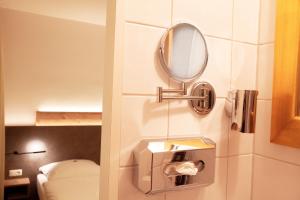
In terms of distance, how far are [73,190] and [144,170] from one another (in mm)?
1864

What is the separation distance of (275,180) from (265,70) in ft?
1.34

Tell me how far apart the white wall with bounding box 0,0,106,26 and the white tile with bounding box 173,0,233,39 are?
1813mm

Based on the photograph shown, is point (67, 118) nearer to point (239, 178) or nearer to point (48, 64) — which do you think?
point (48, 64)

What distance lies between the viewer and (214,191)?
871mm

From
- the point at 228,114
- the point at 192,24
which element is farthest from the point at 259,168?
the point at 192,24

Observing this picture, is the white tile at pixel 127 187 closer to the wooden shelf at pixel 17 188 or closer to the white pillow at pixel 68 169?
A: the white pillow at pixel 68 169

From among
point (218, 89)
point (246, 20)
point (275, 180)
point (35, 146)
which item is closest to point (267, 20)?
point (246, 20)

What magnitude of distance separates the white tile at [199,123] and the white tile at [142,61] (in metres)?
0.10

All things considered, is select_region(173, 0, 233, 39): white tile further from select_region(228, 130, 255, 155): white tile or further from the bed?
the bed

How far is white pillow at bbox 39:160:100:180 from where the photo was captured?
2608mm

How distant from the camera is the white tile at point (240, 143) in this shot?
3.00ft

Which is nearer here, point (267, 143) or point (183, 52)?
point (183, 52)

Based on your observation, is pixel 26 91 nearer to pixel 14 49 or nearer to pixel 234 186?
pixel 14 49

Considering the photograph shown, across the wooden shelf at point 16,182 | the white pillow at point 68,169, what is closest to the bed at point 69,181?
the white pillow at point 68,169
